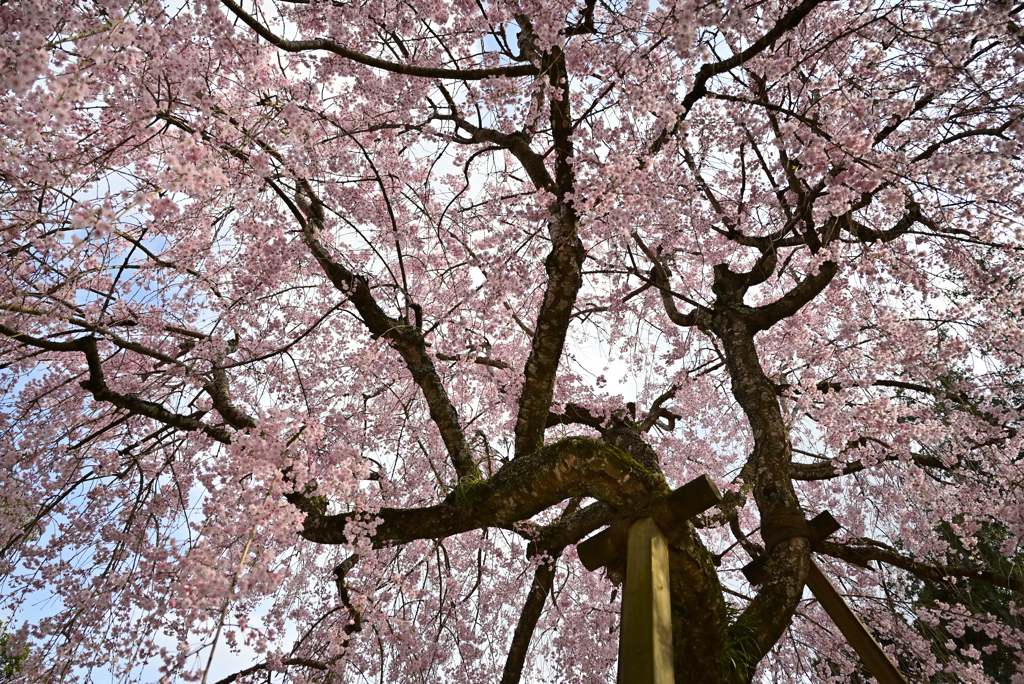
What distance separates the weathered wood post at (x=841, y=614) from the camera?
3.28m

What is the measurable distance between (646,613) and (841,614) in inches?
76.7

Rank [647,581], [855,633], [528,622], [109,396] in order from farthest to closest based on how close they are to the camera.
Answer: [528,622] → [109,396] → [855,633] → [647,581]

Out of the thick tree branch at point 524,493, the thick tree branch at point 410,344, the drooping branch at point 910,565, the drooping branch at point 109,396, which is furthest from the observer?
the drooping branch at point 910,565

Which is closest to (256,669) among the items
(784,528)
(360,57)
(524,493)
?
(524,493)

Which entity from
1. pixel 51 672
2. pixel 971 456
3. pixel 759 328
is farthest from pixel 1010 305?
pixel 51 672

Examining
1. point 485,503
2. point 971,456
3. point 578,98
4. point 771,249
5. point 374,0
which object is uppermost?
point 578,98

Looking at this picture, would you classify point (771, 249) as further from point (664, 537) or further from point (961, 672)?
point (961, 672)

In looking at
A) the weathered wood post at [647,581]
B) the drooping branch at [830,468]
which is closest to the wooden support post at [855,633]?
the weathered wood post at [647,581]

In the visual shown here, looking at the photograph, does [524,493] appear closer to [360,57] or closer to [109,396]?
[360,57]

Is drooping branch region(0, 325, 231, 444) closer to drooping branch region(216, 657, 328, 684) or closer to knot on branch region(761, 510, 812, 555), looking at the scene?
drooping branch region(216, 657, 328, 684)

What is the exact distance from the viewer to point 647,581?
2.49m

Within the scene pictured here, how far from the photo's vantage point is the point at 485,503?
3.52m

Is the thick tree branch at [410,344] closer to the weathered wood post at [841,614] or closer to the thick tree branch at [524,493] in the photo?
the thick tree branch at [524,493]

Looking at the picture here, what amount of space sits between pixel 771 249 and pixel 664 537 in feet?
9.00
